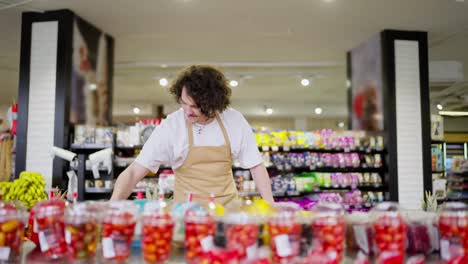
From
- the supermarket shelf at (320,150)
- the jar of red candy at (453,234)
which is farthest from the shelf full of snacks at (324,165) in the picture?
the jar of red candy at (453,234)

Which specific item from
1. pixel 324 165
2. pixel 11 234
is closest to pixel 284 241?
pixel 11 234

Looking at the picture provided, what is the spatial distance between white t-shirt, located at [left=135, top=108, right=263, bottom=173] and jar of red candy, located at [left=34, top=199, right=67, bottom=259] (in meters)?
0.89

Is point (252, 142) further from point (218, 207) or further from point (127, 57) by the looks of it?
point (127, 57)

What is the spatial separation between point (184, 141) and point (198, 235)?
3.77 ft

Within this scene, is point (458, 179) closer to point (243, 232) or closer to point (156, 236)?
point (243, 232)

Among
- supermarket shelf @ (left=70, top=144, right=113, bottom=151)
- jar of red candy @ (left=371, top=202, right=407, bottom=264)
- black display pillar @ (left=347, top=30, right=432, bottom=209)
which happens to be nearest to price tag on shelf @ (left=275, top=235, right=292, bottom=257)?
jar of red candy @ (left=371, top=202, right=407, bottom=264)

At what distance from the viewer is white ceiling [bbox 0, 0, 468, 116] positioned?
5.86m

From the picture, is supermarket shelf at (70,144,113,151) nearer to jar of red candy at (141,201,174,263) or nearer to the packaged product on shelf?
jar of red candy at (141,201,174,263)

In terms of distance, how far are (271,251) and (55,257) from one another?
2.47 ft

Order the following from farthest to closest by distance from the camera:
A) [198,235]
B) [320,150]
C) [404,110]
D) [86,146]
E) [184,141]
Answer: [320,150] → [404,110] → [86,146] → [184,141] → [198,235]

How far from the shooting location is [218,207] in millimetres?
1641

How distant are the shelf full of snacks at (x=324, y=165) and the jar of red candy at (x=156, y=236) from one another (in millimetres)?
4924

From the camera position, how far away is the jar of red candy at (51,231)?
1509 millimetres

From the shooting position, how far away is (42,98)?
5863mm
